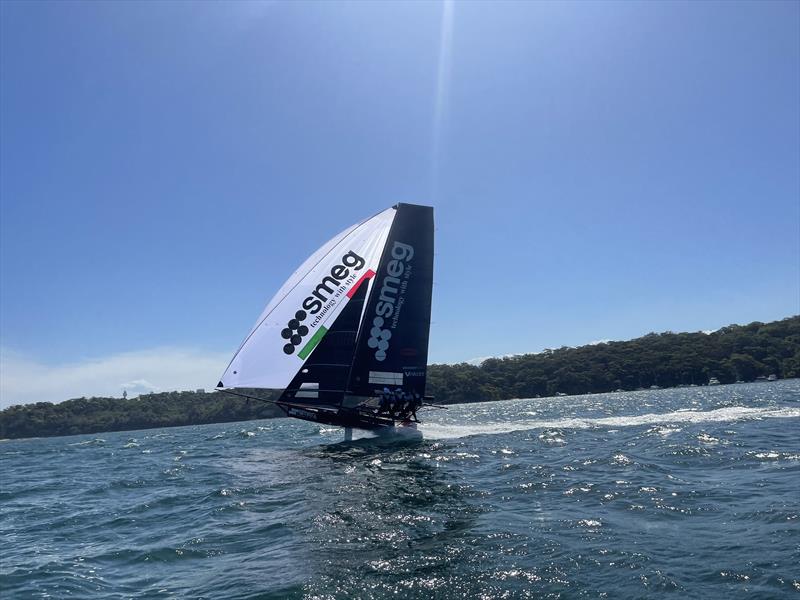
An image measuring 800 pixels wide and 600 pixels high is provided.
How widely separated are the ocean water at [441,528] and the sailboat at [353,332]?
6523mm

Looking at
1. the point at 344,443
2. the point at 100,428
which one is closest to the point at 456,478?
the point at 344,443

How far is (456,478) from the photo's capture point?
14266mm

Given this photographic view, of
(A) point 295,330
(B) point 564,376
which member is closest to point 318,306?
(A) point 295,330

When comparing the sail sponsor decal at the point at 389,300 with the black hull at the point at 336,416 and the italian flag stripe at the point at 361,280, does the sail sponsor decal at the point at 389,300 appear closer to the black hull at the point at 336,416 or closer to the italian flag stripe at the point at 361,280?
the italian flag stripe at the point at 361,280

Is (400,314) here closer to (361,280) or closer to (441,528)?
(361,280)

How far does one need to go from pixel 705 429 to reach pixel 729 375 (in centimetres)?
10544

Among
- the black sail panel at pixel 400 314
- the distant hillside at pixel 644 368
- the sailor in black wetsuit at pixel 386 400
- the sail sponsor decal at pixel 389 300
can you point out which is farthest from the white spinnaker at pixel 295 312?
the distant hillside at pixel 644 368

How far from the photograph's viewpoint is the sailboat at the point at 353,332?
24.7m

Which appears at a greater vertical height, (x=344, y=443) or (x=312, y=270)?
(x=312, y=270)

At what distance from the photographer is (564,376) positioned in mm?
124000

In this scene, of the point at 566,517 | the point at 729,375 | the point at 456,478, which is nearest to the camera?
the point at 566,517

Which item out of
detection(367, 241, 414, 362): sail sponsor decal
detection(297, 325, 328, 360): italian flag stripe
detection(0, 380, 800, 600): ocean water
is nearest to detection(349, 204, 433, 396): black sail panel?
detection(367, 241, 414, 362): sail sponsor decal

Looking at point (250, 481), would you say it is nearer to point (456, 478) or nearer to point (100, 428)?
point (456, 478)

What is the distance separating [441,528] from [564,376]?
12075cm
